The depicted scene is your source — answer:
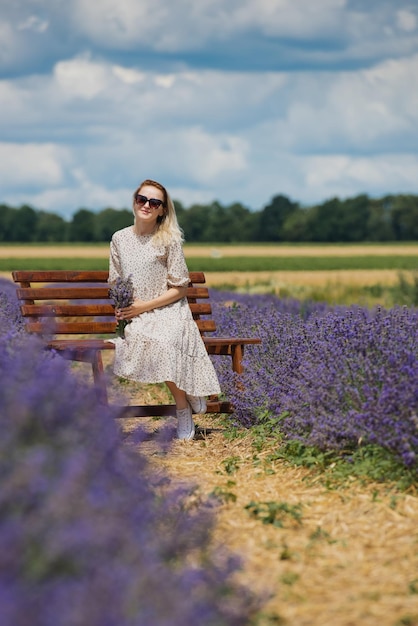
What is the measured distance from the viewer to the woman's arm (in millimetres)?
6016

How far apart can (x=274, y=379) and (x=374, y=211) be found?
93163 mm

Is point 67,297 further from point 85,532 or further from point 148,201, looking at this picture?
point 85,532

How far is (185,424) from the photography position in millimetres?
6246

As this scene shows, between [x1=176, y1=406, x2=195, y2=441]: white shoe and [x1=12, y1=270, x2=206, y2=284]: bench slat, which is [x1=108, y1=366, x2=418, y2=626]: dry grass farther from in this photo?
[x1=12, y1=270, x2=206, y2=284]: bench slat

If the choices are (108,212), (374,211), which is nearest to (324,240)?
(374,211)

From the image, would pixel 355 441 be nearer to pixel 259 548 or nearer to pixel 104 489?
pixel 259 548

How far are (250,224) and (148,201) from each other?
3602 inches

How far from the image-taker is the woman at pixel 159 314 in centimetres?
590

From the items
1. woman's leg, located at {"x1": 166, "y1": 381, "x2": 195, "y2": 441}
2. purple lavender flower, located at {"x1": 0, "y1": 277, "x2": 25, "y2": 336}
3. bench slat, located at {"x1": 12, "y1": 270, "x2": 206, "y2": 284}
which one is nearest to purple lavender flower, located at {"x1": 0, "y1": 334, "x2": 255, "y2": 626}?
purple lavender flower, located at {"x1": 0, "y1": 277, "x2": 25, "y2": 336}

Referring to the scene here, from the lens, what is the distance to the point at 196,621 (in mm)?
2592

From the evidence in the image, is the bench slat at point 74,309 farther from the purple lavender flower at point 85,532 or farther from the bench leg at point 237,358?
the purple lavender flower at point 85,532

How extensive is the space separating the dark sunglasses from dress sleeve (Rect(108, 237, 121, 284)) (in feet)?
1.10

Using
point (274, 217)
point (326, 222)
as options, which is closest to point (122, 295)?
point (326, 222)

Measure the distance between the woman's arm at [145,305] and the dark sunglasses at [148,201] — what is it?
1.76 feet
